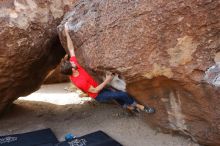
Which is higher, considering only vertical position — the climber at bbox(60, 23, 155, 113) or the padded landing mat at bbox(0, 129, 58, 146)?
the climber at bbox(60, 23, 155, 113)

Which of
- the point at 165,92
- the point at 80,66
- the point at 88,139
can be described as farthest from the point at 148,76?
the point at 88,139

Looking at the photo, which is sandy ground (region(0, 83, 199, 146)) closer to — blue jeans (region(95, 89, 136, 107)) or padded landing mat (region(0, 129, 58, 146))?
padded landing mat (region(0, 129, 58, 146))

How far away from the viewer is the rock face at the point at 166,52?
351 cm

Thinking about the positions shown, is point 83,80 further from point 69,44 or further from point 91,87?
point 69,44

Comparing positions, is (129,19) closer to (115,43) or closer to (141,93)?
(115,43)

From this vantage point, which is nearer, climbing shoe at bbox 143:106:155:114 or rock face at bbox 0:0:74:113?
climbing shoe at bbox 143:106:155:114

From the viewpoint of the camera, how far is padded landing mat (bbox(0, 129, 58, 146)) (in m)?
4.70

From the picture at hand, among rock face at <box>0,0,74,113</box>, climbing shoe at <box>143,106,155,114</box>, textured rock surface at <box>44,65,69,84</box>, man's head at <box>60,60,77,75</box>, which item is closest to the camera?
climbing shoe at <box>143,106,155,114</box>

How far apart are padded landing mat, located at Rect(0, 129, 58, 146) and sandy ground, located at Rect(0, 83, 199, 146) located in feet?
0.55

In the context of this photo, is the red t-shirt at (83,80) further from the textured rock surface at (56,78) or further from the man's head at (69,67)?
the textured rock surface at (56,78)

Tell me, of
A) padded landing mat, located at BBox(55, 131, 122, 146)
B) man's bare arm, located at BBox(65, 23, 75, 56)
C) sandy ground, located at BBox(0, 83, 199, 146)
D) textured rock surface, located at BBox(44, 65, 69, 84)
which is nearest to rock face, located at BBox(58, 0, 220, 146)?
man's bare arm, located at BBox(65, 23, 75, 56)

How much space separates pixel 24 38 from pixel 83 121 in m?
1.57

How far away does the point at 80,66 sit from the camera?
444 cm

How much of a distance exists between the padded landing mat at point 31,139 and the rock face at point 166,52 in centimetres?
137
